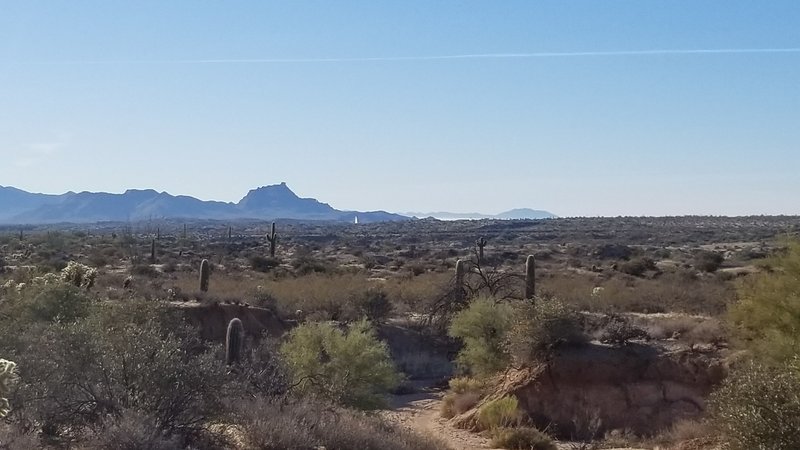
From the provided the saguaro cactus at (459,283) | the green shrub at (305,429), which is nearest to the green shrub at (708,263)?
the saguaro cactus at (459,283)

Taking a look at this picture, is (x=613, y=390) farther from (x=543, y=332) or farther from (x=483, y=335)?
(x=483, y=335)

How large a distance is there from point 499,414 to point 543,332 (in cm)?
267

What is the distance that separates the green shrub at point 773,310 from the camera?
56.7 ft

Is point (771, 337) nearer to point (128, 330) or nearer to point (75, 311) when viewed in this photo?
point (128, 330)

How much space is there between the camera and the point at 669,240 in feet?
286

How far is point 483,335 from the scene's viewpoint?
25766mm

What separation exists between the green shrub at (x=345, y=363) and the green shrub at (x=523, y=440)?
8.59ft

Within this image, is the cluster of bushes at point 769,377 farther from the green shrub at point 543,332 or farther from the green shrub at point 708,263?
the green shrub at point 708,263

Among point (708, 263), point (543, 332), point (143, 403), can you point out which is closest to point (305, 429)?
point (143, 403)

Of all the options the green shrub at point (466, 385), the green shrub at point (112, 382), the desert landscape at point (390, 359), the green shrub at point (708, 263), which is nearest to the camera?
the green shrub at point (112, 382)

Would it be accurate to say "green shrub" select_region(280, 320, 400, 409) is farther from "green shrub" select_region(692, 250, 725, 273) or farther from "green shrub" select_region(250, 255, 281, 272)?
"green shrub" select_region(692, 250, 725, 273)

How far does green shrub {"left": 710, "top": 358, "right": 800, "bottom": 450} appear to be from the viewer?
11.9 m

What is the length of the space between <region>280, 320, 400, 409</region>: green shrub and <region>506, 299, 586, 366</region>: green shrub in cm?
337

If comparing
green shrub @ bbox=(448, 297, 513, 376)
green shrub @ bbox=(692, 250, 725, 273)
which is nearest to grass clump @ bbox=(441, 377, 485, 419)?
green shrub @ bbox=(448, 297, 513, 376)
